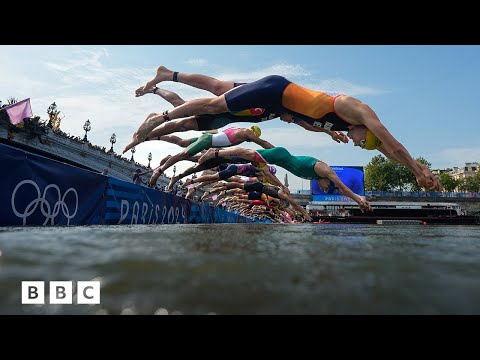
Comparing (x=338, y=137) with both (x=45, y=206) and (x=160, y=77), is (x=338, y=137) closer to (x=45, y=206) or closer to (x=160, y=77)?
(x=160, y=77)

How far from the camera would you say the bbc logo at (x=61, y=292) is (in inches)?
28.7

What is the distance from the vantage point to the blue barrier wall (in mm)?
4348

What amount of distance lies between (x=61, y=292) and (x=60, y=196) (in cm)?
Result: 511

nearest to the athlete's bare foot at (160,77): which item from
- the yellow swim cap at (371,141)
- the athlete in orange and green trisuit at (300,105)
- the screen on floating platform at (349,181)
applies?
the athlete in orange and green trisuit at (300,105)

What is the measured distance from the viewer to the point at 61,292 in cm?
79

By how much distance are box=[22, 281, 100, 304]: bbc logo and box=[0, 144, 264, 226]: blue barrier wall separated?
4222mm

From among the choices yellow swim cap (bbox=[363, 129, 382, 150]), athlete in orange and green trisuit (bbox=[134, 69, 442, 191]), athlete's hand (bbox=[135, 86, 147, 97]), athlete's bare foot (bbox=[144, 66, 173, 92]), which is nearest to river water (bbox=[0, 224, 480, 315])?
athlete in orange and green trisuit (bbox=[134, 69, 442, 191])

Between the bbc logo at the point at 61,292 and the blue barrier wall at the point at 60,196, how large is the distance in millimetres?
4222

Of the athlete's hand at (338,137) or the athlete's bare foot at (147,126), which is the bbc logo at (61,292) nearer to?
the athlete's bare foot at (147,126)

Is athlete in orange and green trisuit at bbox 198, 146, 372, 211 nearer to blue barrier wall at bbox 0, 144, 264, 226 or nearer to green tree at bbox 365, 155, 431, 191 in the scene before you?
blue barrier wall at bbox 0, 144, 264, 226
